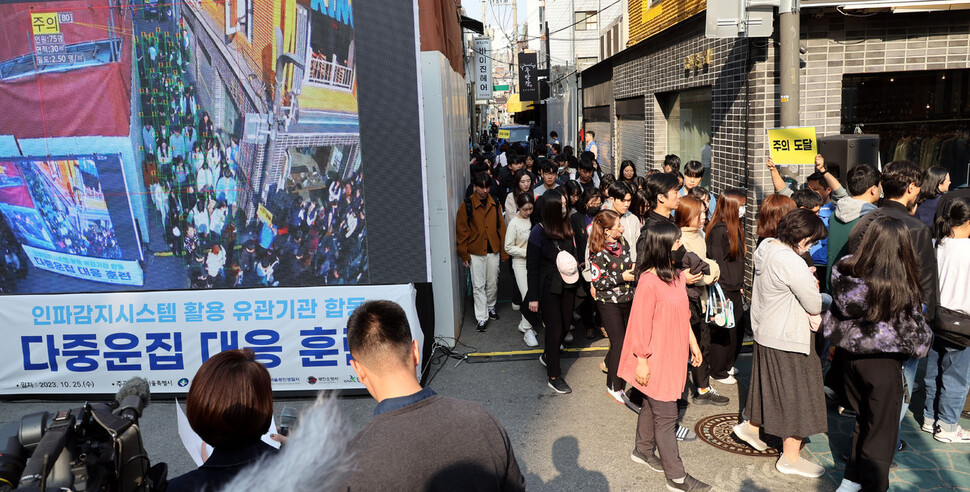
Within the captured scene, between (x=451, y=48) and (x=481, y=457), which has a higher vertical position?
(x=451, y=48)

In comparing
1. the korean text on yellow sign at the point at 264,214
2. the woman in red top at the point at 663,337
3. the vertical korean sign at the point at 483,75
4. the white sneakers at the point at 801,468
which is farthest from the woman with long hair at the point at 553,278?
the vertical korean sign at the point at 483,75

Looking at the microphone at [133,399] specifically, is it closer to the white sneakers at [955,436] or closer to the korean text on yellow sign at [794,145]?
the white sneakers at [955,436]

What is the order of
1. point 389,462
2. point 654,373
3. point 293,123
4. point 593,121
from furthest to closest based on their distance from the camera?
point 593,121 < point 293,123 < point 654,373 < point 389,462

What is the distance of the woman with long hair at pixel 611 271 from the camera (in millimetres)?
5941

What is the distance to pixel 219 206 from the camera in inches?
256

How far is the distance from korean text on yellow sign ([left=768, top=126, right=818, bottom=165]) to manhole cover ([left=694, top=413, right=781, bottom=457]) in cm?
249

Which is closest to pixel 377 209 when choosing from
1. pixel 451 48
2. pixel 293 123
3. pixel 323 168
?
pixel 323 168

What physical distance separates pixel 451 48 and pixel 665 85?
4779 millimetres

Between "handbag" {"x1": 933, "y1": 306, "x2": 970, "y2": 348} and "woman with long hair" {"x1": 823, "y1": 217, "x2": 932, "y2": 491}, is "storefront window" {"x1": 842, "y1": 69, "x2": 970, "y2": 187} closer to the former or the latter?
"handbag" {"x1": 933, "y1": 306, "x2": 970, "y2": 348}

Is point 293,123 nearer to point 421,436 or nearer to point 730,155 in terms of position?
point 421,436

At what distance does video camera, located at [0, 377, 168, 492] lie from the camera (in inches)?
79.4

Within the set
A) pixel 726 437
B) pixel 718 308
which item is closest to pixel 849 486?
pixel 726 437

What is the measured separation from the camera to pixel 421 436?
231 cm

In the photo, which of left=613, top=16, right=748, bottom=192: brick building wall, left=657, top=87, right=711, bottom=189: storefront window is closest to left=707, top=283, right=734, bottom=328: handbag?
left=613, top=16, right=748, bottom=192: brick building wall
